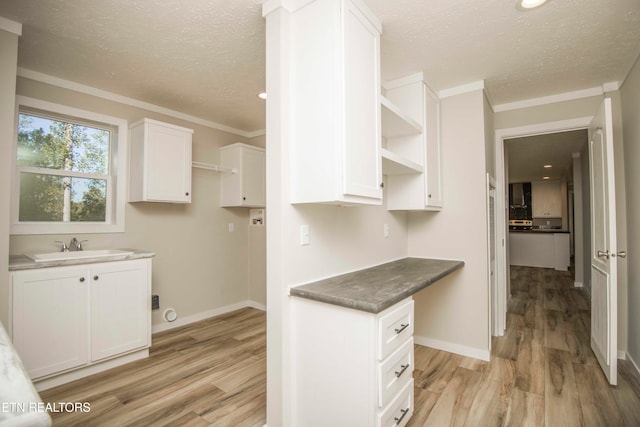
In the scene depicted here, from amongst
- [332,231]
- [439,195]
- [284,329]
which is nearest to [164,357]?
[284,329]

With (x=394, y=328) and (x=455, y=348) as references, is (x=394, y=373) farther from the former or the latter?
(x=455, y=348)

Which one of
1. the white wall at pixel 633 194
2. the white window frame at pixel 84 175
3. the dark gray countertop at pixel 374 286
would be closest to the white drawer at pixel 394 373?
the dark gray countertop at pixel 374 286

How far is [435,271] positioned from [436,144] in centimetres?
122

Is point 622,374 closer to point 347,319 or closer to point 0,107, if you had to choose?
point 347,319

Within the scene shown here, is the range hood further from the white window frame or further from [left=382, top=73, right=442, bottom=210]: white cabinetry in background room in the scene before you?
the white window frame

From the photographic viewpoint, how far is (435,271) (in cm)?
235

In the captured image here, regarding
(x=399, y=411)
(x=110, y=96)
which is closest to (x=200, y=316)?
(x=110, y=96)

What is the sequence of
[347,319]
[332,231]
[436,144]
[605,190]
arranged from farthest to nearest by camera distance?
[436,144] → [605,190] → [332,231] → [347,319]

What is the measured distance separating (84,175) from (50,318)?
1.36m

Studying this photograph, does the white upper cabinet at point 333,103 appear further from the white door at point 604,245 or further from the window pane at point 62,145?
the window pane at point 62,145

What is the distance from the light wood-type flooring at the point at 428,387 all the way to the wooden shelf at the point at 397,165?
63.5 inches

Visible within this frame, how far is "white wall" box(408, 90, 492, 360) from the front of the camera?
2.79 metres

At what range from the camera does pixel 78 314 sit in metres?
2.38

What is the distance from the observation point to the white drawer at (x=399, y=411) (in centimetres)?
155
